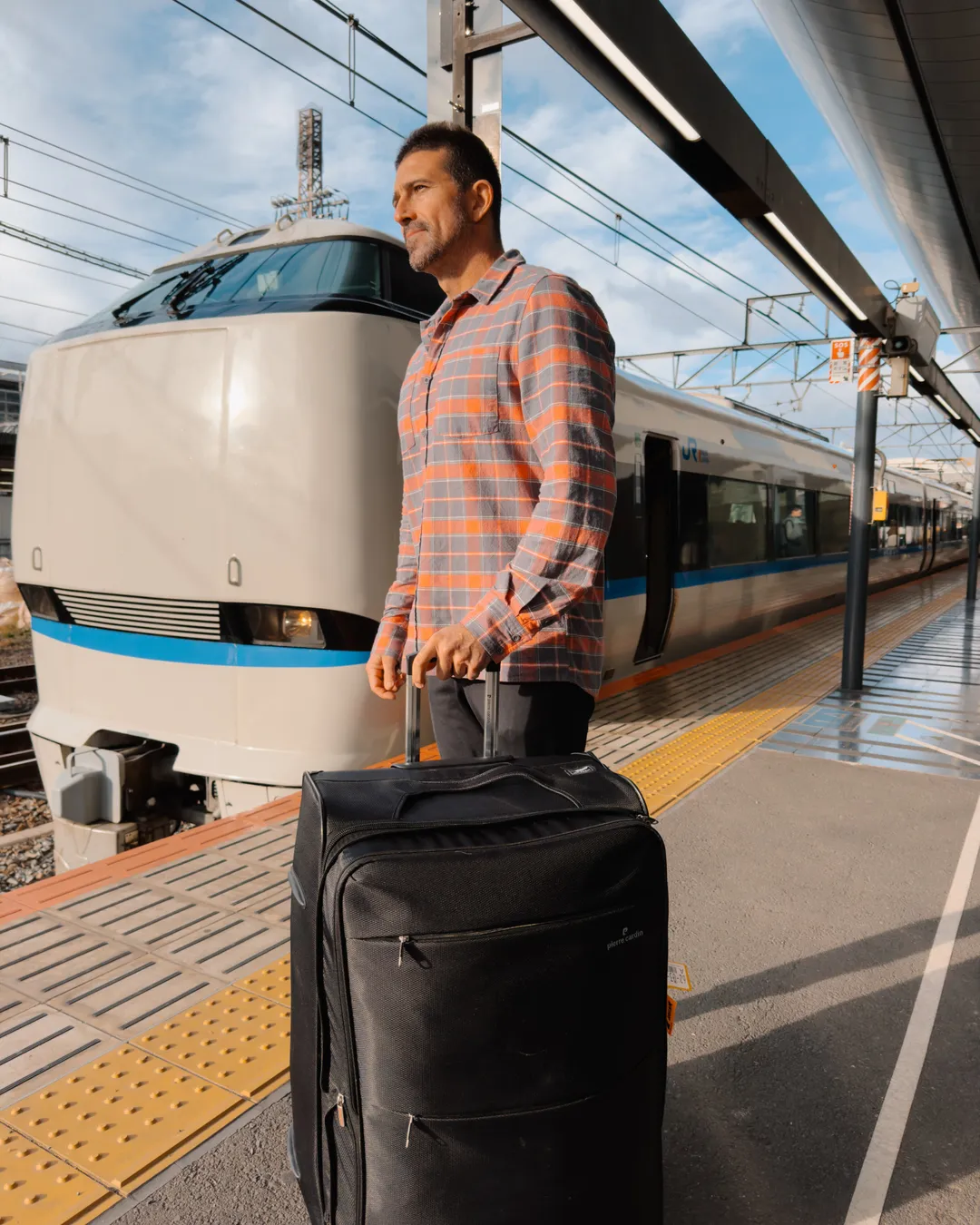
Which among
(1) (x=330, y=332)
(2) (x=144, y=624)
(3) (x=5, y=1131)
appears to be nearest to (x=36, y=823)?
(2) (x=144, y=624)

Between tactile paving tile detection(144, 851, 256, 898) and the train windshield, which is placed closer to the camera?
tactile paving tile detection(144, 851, 256, 898)

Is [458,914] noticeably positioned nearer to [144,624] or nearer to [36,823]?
[144,624]

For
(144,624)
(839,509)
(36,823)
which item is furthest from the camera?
(839,509)

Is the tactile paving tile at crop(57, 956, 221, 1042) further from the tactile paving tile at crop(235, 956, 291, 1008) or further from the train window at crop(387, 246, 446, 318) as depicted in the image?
the train window at crop(387, 246, 446, 318)

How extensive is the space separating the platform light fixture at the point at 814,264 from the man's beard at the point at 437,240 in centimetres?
305

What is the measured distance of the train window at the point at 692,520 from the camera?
7098 millimetres

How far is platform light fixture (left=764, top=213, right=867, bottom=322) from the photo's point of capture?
438 centimetres

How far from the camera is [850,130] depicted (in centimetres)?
573

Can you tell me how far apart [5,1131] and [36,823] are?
4.04m

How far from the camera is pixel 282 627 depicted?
12.2 feet

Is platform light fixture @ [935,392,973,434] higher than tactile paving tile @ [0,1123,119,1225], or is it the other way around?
platform light fixture @ [935,392,973,434]

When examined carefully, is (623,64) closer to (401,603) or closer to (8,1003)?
(401,603)

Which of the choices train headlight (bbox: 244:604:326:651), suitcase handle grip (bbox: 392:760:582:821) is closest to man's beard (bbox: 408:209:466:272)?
suitcase handle grip (bbox: 392:760:582:821)

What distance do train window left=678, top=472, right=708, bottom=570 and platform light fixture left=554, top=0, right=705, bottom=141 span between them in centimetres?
379
